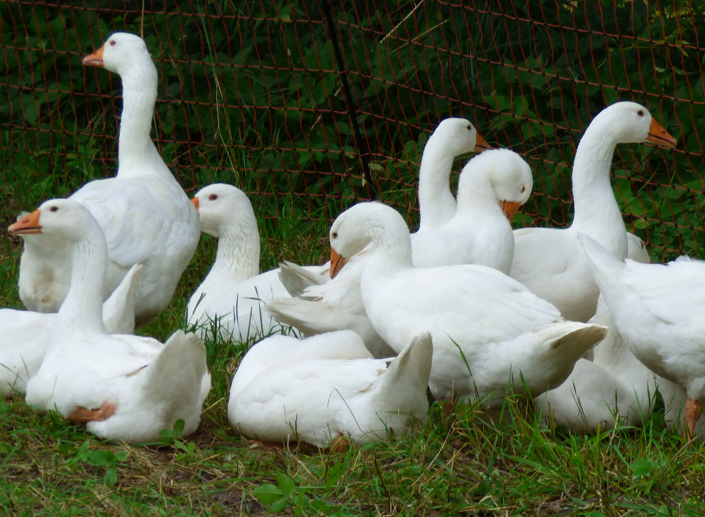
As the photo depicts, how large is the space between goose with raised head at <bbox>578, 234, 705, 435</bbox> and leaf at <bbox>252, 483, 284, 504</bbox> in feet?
5.25

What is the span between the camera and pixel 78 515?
308cm

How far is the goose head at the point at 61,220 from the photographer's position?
4254 mm

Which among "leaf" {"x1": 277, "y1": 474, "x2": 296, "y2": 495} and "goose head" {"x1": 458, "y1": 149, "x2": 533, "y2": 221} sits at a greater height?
"goose head" {"x1": 458, "y1": 149, "x2": 533, "y2": 221}

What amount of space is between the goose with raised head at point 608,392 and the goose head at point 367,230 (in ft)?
2.89

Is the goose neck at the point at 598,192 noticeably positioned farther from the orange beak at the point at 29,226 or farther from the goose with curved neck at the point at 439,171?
the orange beak at the point at 29,226

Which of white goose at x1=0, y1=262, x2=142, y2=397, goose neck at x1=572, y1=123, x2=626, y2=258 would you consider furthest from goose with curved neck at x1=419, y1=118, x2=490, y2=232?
white goose at x1=0, y1=262, x2=142, y2=397

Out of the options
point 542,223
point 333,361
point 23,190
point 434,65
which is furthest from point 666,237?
point 23,190

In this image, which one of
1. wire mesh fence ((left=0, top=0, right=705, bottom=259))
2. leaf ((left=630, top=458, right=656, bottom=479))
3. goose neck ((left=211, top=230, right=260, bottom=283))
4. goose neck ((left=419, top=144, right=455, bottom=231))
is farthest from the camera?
wire mesh fence ((left=0, top=0, right=705, bottom=259))

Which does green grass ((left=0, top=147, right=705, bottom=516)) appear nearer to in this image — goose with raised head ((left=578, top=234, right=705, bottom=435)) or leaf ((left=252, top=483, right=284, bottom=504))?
leaf ((left=252, top=483, right=284, bottom=504))

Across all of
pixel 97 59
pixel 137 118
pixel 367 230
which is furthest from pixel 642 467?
pixel 97 59

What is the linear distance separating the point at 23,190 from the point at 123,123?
179 centimetres

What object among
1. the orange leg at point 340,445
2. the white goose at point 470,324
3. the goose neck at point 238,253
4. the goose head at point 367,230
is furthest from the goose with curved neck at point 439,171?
the orange leg at point 340,445

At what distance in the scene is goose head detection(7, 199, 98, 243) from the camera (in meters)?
4.25

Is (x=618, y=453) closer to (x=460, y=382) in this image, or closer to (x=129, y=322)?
(x=460, y=382)
